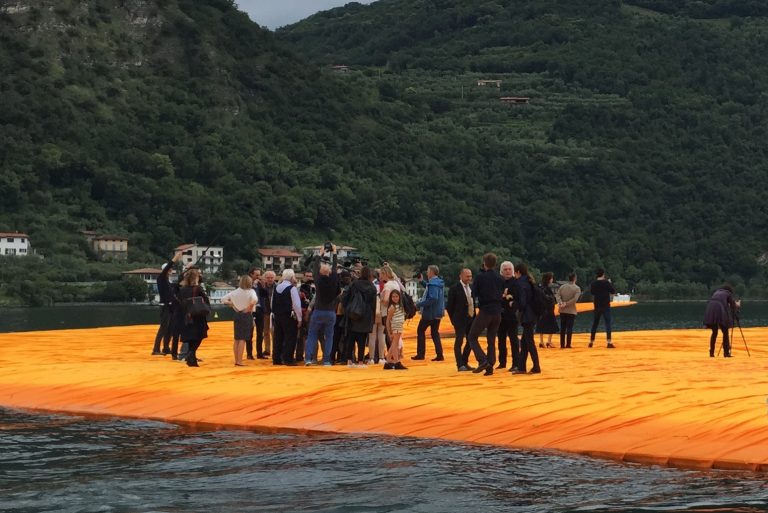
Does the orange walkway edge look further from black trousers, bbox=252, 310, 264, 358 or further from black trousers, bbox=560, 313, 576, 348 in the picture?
black trousers, bbox=560, 313, 576, 348

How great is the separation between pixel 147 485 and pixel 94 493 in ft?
1.81

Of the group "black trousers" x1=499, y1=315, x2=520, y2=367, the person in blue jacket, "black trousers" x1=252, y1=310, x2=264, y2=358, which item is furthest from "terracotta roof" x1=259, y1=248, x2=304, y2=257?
"black trousers" x1=499, y1=315, x2=520, y2=367

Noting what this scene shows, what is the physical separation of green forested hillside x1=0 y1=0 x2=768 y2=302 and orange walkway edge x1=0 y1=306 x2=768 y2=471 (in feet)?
322

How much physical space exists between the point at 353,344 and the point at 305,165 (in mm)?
134199

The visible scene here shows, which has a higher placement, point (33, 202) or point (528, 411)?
point (33, 202)

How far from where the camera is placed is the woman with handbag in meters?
21.2

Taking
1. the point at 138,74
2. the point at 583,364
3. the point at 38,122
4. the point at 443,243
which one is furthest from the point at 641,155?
the point at 583,364

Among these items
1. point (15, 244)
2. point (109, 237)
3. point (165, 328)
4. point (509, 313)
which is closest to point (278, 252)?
point (109, 237)

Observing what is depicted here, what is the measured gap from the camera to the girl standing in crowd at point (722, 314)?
24.3 metres

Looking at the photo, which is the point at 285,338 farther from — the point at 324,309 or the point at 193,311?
the point at 193,311

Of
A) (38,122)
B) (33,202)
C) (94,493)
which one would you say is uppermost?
(38,122)

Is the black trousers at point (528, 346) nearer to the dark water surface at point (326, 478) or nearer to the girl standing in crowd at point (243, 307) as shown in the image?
the girl standing in crowd at point (243, 307)

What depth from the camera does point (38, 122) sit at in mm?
141750

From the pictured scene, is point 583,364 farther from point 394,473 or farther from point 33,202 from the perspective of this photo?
point 33,202
